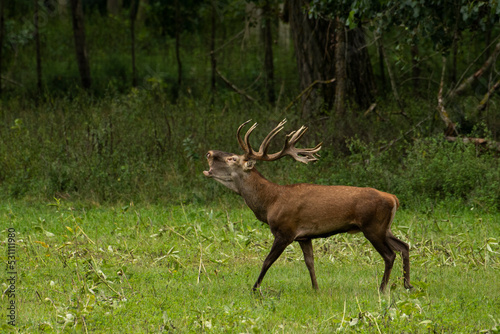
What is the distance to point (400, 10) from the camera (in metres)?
10.8

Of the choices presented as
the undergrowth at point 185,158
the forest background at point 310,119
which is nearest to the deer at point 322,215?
the forest background at point 310,119

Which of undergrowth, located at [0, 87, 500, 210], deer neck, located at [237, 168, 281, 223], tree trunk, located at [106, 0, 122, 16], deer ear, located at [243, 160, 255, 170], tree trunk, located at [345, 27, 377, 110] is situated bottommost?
undergrowth, located at [0, 87, 500, 210]

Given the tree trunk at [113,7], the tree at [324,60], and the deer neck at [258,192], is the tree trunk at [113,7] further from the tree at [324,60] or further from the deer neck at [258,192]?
the deer neck at [258,192]

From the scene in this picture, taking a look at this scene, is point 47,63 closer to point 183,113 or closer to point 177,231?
point 183,113

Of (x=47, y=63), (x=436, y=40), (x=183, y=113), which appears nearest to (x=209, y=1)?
(x=47, y=63)

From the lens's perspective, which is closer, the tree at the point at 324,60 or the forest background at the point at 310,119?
the forest background at the point at 310,119

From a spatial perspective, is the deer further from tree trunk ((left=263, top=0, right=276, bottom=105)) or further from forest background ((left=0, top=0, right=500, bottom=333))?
tree trunk ((left=263, top=0, right=276, bottom=105))

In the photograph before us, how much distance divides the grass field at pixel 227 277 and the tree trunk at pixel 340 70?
3960 mm

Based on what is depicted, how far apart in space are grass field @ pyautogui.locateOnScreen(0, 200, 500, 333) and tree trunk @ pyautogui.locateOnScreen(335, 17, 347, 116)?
156 inches

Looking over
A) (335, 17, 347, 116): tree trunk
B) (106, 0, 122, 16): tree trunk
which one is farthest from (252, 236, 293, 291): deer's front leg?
(106, 0, 122, 16): tree trunk

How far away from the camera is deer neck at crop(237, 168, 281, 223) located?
7.14 m

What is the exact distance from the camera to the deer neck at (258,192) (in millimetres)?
7137

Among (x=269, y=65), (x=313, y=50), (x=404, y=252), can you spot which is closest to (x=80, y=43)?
(x=269, y=65)

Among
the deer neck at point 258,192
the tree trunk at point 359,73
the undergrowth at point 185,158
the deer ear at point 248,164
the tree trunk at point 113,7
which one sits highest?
the deer ear at point 248,164
